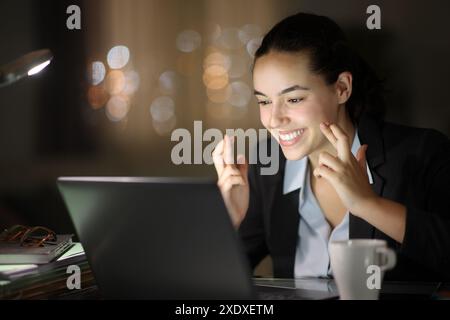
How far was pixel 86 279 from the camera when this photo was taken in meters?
1.26

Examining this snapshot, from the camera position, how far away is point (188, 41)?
1670 millimetres

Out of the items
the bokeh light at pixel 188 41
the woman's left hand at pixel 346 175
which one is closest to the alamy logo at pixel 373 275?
the woman's left hand at pixel 346 175

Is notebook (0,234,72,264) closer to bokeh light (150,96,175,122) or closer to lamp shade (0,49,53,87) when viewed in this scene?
lamp shade (0,49,53,87)

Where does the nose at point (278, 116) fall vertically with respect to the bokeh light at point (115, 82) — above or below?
below

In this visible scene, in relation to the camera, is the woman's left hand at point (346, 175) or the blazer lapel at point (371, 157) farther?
the blazer lapel at point (371, 157)

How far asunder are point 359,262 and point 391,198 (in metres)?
0.60

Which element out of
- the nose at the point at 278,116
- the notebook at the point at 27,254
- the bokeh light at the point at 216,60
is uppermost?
the bokeh light at the point at 216,60

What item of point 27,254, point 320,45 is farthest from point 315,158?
point 27,254

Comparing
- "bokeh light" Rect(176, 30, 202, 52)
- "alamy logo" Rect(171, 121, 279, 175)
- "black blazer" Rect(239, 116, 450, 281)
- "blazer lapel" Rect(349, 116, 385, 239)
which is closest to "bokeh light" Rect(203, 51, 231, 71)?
"bokeh light" Rect(176, 30, 202, 52)

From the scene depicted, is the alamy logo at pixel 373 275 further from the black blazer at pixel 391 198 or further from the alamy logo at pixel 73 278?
the alamy logo at pixel 73 278

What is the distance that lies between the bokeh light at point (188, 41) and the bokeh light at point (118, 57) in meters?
0.13

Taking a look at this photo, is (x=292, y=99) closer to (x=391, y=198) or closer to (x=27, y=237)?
(x=391, y=198)

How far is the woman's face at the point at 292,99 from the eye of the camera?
5.24ft

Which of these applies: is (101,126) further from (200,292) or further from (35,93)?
(200,292)
